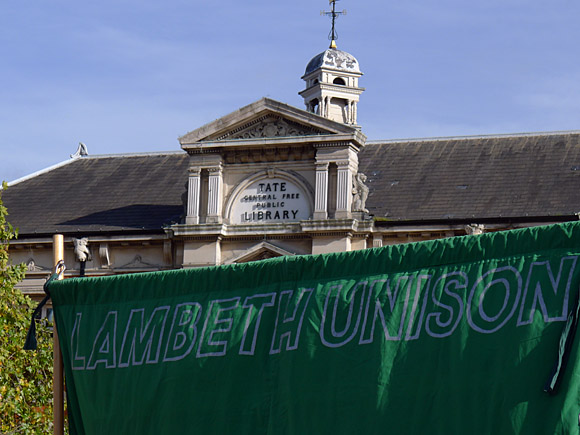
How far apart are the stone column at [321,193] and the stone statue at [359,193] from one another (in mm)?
799

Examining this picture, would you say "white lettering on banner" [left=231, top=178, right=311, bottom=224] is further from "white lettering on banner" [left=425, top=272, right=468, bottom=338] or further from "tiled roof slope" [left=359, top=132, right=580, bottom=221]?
"white lettering on banner" [left=425, top=272, right=468, bottom=338]

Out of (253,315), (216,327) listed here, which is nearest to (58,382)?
(216,327)

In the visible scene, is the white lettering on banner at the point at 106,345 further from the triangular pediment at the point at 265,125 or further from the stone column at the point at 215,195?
the stone column at the point at 215,195

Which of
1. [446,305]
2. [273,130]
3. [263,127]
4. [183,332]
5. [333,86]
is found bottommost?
[183,332]

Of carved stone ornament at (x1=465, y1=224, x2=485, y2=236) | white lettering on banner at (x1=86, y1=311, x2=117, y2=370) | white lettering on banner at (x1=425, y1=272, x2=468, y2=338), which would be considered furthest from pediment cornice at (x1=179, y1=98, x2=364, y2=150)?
white lettering on banner at (x1=425, y1=272, x2=468, y2=338)

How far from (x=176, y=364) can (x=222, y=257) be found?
26.9 meters

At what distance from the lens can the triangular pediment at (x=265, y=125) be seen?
116ft

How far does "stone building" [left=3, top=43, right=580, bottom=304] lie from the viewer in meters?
35.4

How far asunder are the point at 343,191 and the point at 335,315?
1046 inches

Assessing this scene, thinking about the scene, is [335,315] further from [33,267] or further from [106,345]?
[33,267]

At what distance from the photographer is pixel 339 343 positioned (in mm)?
8820

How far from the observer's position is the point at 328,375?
8844 millimetres

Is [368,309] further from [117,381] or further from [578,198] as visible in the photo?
[578,198]

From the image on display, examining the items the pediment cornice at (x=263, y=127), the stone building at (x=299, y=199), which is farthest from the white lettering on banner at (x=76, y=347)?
the pediment cornice at (x=263, y=127)
